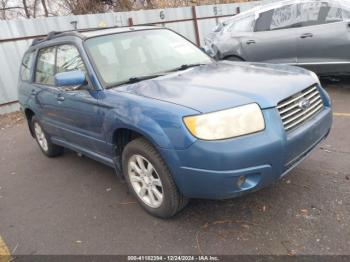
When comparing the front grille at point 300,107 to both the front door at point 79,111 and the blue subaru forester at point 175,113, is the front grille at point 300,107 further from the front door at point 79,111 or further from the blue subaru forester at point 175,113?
the front door at point 79,111

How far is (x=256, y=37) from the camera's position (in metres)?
7.43

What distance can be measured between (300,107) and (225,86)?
655mm

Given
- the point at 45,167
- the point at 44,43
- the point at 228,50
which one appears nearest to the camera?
the point at 44,43

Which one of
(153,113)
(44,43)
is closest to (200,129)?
(153,113)

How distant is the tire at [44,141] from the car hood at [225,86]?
232 centimetres

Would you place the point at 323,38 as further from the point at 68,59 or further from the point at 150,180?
the point at 150,180

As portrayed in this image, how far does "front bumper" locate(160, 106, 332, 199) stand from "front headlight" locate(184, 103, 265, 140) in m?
0.05

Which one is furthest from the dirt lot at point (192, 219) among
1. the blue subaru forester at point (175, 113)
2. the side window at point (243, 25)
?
the side window at point (243, 25)

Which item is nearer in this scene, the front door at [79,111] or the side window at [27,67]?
the front door at [79,111]

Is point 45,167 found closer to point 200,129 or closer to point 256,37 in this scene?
point 200,129

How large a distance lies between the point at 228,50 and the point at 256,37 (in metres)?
0.72

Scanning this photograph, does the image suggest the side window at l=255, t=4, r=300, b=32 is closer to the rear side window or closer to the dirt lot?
the rear side window

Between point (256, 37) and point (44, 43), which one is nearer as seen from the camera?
point (44, 43)

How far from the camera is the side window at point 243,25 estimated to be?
25.1 ft
